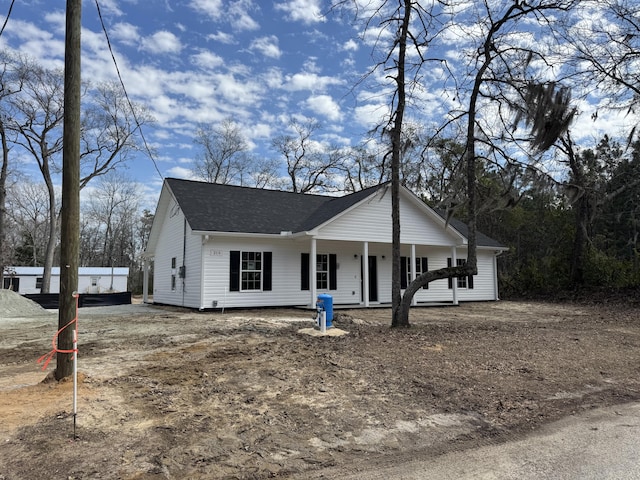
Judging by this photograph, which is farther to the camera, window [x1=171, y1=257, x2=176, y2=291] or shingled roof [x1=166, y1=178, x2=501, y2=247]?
window [x1=171, y1=257, x2=176, y2=291]

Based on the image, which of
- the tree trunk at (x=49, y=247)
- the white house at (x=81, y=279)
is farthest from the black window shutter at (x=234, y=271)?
the white house at (x=81, y=279)

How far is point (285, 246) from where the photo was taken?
16078mm

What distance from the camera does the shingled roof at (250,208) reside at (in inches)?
589

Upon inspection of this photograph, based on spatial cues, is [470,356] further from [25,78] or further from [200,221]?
[25,78]

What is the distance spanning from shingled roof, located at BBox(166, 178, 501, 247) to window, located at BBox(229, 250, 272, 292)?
936mm

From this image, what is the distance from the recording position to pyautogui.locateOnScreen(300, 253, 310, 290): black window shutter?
53.6 feet

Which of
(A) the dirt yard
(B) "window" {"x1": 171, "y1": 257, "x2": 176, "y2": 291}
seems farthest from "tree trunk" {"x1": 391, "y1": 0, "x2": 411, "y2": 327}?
(B) "window" {"x1": 171, "y1": 257, "x2": 176, "y2": 291}

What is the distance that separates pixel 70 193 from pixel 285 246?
10952 mm

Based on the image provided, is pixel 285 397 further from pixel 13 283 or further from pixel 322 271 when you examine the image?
pixel 13 283

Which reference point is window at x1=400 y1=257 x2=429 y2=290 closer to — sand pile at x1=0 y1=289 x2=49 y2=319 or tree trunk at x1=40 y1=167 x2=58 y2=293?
sand pile at x1=0 y1=289 x2=49 y2=319

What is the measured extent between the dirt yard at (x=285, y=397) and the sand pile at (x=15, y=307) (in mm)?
7234

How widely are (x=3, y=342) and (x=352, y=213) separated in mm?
11052

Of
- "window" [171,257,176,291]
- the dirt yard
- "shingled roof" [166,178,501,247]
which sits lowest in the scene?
the dirt yard

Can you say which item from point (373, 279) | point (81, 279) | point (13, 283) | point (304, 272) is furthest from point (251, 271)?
point (13, 283)
